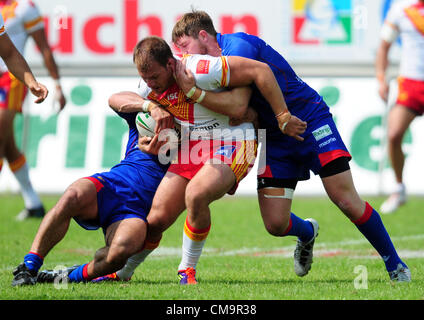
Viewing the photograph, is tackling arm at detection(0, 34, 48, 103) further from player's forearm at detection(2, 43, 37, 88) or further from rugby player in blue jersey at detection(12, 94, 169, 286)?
rugby player in blue jersey at detection(12, 94, 169, 286)

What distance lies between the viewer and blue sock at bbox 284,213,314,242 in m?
6.28

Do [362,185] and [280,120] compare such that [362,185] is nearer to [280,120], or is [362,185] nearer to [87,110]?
[87,110]

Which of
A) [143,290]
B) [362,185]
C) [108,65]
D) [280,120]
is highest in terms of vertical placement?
[280,120]

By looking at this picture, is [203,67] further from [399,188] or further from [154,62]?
[399,188]

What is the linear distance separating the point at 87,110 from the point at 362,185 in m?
4.46

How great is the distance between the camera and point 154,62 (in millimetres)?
5406

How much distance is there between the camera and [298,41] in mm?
13922

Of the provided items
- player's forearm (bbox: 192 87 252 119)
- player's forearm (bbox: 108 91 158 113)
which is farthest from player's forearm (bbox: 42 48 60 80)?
player's forearm (bbox: 192 87 252 119)

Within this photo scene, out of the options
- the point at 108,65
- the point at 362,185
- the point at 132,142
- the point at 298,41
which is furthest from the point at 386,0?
the point at 132,142

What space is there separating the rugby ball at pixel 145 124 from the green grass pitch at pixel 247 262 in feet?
3.47

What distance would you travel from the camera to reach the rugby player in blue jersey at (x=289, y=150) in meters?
5.82

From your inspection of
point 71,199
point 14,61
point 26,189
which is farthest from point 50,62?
point 71,199

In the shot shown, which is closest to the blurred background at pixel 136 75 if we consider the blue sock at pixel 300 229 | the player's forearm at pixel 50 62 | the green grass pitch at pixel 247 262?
the green grass pitch at pixel 247 262
